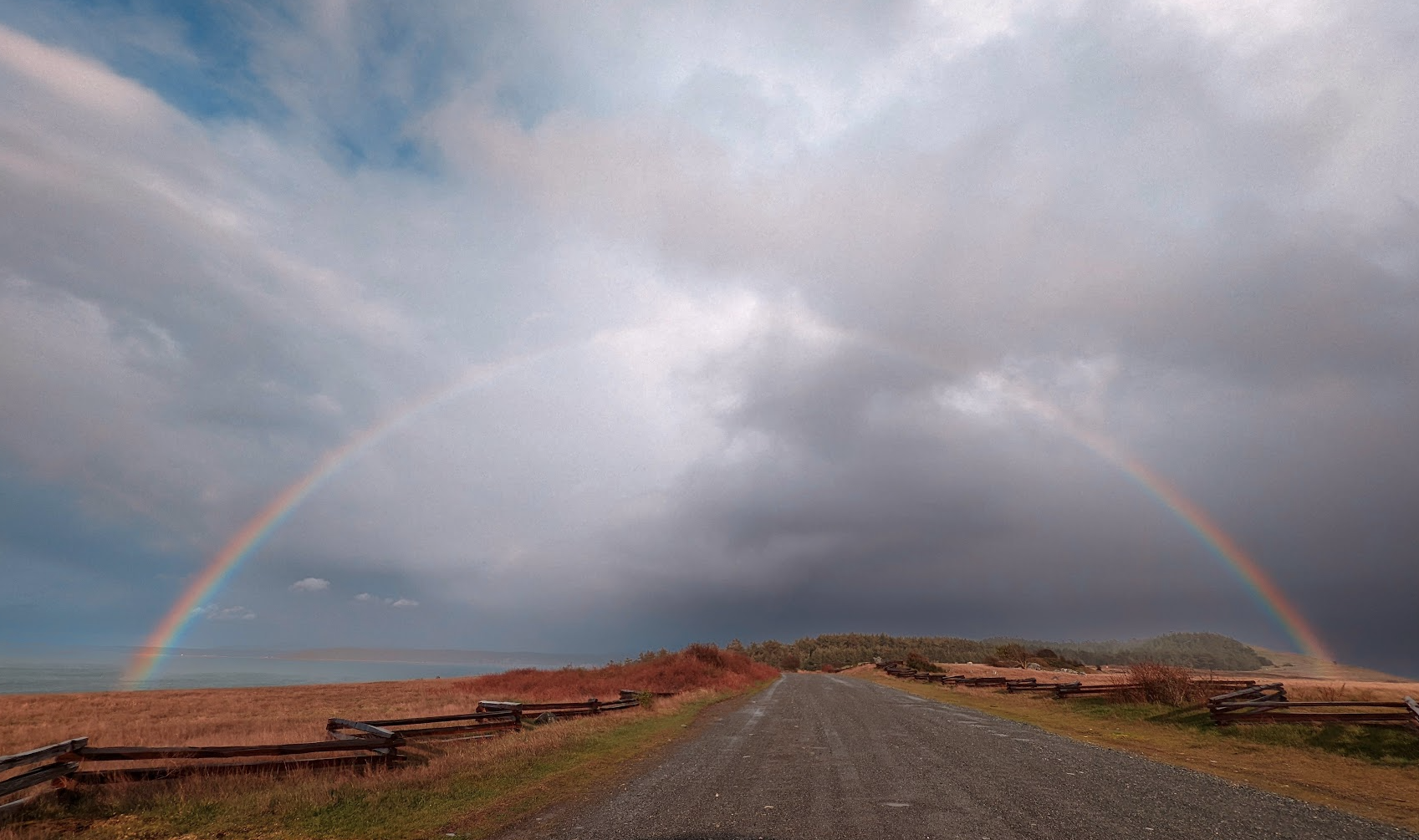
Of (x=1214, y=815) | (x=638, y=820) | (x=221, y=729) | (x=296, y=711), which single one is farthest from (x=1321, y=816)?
(x=296, y=711)

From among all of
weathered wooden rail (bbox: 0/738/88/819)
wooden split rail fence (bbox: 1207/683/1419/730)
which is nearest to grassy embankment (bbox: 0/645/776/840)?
weathered wooden rail (bbox: 0/738/88/819)

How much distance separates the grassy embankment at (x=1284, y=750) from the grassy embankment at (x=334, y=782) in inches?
550

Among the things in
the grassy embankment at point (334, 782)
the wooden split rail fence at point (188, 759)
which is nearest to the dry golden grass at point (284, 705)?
the grassy embankment at point (334, 782)

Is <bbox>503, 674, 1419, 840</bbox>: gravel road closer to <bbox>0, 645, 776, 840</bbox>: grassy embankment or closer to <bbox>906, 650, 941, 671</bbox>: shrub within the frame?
<bbox>0, 645, 776, 840</bbox>: grassy embankment

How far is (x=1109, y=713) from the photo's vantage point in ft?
90.7

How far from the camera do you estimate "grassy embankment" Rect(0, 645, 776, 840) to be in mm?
10305

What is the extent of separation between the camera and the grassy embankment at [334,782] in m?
10.3

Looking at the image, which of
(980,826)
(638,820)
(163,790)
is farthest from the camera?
(163,790)

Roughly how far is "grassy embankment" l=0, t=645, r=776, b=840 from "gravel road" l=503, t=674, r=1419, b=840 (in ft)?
6.09

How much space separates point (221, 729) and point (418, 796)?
2178 centimetres

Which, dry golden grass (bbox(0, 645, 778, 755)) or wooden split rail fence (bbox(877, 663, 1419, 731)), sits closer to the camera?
wooden split rail fence (bbox(877, 663, 1419, 731))

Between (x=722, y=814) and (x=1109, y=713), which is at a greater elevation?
(x=722, y=814)

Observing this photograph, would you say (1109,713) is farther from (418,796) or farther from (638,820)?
(418,796)

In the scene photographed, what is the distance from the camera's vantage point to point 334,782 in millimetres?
13430
